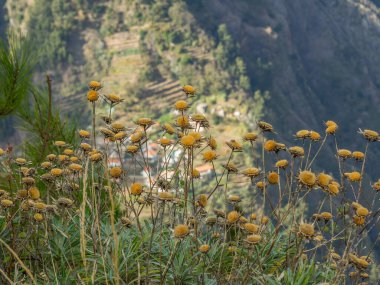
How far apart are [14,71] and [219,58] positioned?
3779 inches

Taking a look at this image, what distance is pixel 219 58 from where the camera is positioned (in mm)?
99125

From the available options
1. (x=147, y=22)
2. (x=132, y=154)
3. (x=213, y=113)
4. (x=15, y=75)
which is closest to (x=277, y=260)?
(x=132, y=154)

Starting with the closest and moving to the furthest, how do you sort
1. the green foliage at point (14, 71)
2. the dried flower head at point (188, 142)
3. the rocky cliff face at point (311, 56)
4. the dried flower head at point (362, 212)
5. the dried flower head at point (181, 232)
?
1. the dried flower head at point (181, 232)
2. the dried flower head at point (188, 142)
3. the dried flower head at point (362, 212)
4. the green foliage at point (14, 71)
5. the rocky cliff face at point (311, 56)

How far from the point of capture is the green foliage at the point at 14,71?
14.8ft

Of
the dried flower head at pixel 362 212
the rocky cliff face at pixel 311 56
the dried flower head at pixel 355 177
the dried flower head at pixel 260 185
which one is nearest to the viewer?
the dried flower head at pixel 362 212

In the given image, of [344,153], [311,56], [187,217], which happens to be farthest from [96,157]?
[311,56]

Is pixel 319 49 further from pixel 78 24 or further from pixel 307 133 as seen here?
pixel 307 133

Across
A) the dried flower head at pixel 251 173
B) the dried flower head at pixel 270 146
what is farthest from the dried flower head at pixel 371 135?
the dried flower head at pixel 251 173

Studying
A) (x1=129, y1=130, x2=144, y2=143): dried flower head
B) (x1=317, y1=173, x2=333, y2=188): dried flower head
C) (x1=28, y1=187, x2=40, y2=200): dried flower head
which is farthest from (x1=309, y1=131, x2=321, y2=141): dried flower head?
(x1=28, y1=187, x2=40, y2=200): dried flower head

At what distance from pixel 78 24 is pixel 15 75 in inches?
3923

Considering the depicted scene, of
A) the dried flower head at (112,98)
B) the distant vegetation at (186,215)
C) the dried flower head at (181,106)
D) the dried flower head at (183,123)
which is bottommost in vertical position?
the distant vegetation at (186,215)

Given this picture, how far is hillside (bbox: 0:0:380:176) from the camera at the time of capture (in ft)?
306

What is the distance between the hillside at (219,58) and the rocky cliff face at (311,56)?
0.22 m

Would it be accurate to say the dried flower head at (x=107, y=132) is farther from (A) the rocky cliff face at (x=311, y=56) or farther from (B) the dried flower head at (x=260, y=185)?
(A) the rocky cliff face at (x=311, y=56)
